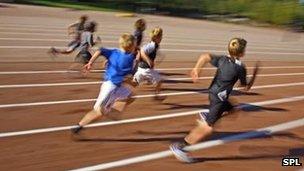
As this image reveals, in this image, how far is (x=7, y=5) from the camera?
40.3m

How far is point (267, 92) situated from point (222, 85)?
294 inches

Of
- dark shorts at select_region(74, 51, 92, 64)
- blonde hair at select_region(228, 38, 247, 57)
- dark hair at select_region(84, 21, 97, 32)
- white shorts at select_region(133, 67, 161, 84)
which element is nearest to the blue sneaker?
blonde hair at select_region(228, 38, 247, 57)

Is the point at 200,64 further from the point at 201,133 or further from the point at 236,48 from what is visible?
the point at 201,133

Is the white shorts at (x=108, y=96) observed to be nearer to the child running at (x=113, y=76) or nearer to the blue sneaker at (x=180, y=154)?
the child running at (x=113, y=76)

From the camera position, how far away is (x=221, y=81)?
26.0 ft

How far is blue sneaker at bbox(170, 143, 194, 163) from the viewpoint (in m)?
7.93

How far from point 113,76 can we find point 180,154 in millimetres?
1781

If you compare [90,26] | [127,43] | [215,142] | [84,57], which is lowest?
[215,142]

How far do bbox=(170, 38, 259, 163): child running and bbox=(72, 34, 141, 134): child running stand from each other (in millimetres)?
1350

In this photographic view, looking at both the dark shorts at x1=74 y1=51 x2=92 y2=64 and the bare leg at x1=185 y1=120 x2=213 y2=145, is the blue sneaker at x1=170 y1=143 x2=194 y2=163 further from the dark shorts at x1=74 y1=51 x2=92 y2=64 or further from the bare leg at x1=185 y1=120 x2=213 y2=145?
the dark shorts at x1=74 y1=51 x2=92 y2=64

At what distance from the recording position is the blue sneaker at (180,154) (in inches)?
312

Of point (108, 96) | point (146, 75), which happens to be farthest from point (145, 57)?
point (108, 96)

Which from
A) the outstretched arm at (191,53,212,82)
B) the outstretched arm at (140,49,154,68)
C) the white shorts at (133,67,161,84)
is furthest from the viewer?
the white shorts at (133,67,161,84)

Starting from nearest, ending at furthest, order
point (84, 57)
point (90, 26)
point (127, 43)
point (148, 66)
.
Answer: point (127, 43), point (148, 66), point (90, 26), point (84, 57)
